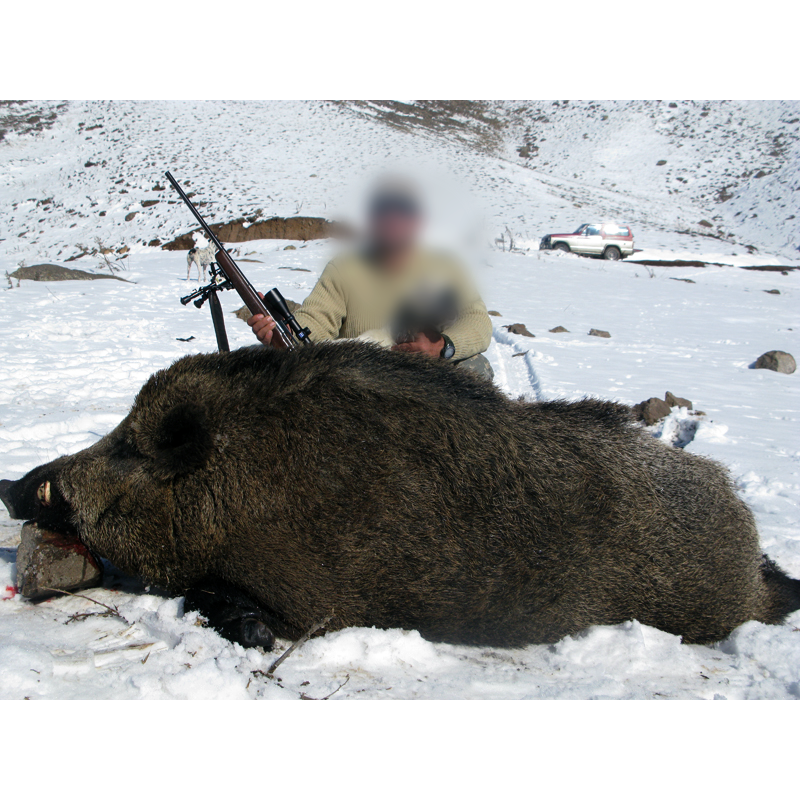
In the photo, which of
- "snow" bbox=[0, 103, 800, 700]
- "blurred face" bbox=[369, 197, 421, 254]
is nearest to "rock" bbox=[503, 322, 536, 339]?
"snow" bbox=[0, 103, 800, 700]

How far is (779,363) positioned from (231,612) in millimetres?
7843

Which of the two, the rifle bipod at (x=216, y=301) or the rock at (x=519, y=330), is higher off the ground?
the rifle bipod at (x=216, y=301)

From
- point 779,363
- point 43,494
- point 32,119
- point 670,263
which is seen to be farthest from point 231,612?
point 32,119

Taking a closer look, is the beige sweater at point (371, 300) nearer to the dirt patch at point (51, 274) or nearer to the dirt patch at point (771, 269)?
the dirt patch at point (51, 274)

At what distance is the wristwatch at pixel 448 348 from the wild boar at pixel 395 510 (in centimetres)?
129

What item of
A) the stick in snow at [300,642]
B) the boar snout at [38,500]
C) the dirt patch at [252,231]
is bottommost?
the stick in snow at [300,642]

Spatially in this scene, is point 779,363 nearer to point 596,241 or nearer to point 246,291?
point 246,291

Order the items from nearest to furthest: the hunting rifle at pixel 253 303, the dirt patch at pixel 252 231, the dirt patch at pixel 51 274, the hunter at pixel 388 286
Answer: the hunting rifle at pixel 253 303 < the hunter at pixel 388 286 < the dirt patch at pixel 51 274 < the dirt patch at pixel 252 231

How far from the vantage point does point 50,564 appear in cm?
277

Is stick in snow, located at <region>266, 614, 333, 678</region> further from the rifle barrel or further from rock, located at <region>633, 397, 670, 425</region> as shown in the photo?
rock, located at <region>633, 397, 670, 425</region>

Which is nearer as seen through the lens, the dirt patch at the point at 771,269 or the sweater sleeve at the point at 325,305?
the sweater sleeve at the point at 325,305

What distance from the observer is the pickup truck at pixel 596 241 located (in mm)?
21656

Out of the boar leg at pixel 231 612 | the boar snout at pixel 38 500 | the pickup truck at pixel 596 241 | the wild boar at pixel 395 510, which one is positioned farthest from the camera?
the pickup truck at pixel 596 241

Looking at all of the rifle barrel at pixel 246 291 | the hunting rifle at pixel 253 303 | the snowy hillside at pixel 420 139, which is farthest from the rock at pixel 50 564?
the snowy hillside at pixel 420 139
